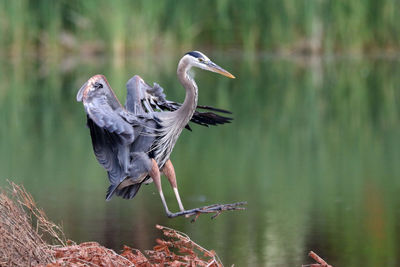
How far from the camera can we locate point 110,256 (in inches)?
171

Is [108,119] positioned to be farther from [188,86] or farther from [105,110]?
[188,86]

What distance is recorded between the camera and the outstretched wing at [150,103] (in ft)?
14.9

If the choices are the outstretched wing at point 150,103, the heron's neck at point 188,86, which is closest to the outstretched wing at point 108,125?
the outstretched wing at point 150,103

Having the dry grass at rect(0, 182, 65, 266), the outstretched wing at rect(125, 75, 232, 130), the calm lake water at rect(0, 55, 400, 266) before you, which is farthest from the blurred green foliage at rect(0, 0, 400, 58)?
the dry grass at rect(0, 182, 65, 266)

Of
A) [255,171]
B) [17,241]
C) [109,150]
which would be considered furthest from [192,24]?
[17,241]

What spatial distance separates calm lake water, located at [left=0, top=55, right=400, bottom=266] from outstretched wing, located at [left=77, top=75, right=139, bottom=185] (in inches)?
70.2

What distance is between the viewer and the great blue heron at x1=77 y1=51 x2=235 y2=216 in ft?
14.0

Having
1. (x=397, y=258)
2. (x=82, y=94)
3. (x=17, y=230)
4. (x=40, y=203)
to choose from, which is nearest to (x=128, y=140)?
(x=82, y=94)

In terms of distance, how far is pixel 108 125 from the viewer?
426cm

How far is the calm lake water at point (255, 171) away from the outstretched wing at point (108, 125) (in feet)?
5.85

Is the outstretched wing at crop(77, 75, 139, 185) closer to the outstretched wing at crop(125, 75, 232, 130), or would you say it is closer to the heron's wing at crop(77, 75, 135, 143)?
the heron's wing at crop(77, 75, 135, 143)

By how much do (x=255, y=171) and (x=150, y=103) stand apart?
4.95 meters

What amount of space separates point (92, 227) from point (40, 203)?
1.13 m

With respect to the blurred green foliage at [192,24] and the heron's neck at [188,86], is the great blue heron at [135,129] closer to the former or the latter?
the heron's neck at [188,86]
